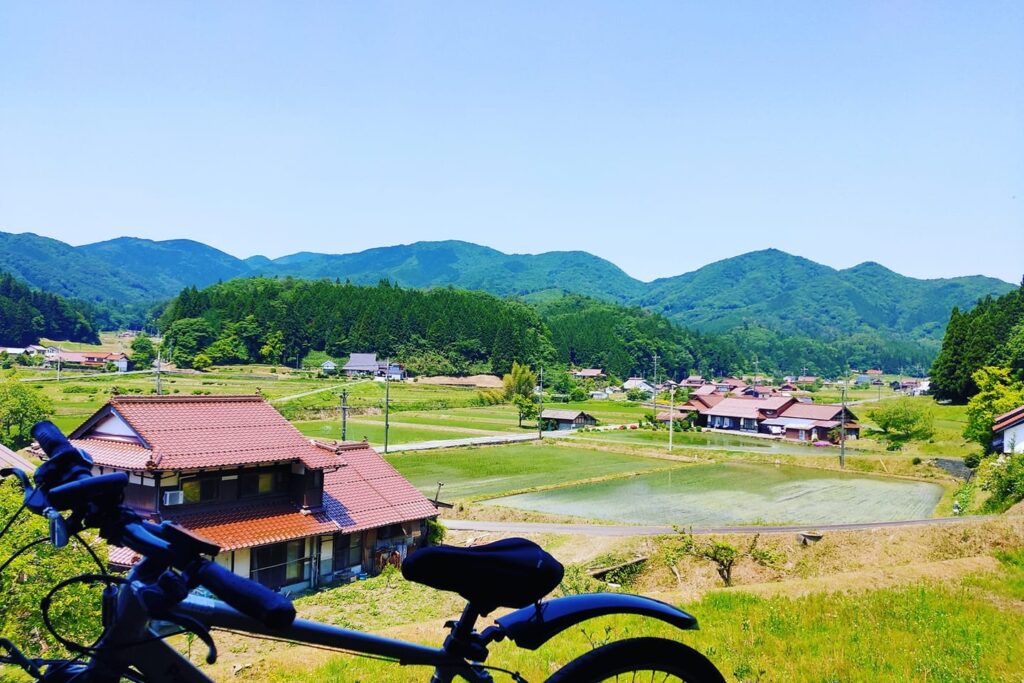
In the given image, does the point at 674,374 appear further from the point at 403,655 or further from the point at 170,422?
the point at 403,655

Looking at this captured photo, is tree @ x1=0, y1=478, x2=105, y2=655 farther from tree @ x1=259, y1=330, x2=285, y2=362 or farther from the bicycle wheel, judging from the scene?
tree @ x1=259, y1=330, x2=285, y2=362

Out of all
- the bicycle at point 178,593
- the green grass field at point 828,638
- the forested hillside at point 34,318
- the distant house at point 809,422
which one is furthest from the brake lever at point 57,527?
the forested hillside at point 34,318

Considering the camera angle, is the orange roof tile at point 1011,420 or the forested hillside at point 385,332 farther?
the forested hillside at point 385,332

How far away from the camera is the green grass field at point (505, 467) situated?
34.6m

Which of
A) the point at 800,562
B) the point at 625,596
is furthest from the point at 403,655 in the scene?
the point at 800,562

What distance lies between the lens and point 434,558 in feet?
6.09

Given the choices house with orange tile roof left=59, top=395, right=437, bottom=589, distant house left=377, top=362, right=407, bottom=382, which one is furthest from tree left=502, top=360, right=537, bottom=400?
house with orange tile roof left=59, top=395, right=437, bottom=589

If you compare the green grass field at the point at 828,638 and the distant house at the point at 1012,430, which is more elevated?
the green grass field at the point at 828,638

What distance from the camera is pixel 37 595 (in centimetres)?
845

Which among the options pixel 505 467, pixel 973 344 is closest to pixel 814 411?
pixel 973 344

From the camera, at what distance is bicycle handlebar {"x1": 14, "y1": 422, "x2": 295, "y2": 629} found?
150 centimetres

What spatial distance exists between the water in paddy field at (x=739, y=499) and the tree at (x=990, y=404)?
7946mm

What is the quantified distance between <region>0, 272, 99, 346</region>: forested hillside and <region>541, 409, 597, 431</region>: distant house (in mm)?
76000

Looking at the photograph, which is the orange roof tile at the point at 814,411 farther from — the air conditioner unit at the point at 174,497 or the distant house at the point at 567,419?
the air conditioner unit at the point at 174,497
